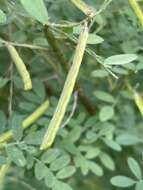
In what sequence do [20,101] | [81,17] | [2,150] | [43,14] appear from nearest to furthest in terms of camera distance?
[43,14]
[2,150]
[81,17]
[20,101]

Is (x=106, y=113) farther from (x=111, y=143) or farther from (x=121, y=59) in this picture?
(x=121, y=59)

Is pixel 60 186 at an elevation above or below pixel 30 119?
below

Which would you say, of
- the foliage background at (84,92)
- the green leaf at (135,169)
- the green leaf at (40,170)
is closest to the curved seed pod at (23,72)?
the foliage background at (84,92)

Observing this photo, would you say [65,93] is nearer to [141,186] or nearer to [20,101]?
[141,186]

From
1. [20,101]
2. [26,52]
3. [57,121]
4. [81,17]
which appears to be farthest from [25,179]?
[57,121]

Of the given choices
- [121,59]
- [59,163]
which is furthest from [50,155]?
[121,59]
